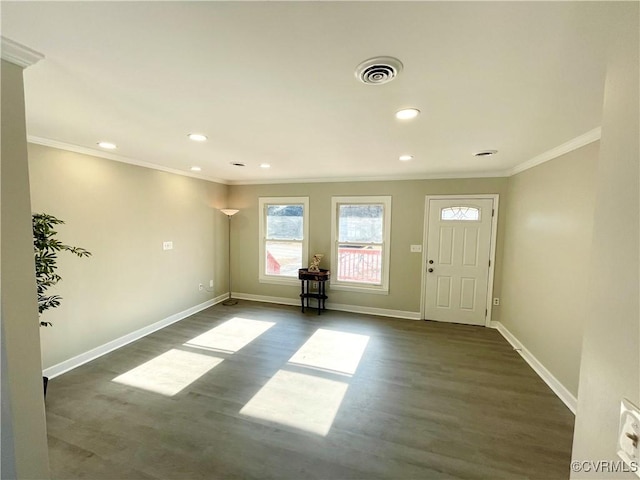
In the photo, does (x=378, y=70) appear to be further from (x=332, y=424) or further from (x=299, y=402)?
(x=299, y=402)

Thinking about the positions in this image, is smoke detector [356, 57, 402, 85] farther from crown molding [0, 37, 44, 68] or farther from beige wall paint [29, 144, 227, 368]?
beige wall paint [29, 144, 227, 368]

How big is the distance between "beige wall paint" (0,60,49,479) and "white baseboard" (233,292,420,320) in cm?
398

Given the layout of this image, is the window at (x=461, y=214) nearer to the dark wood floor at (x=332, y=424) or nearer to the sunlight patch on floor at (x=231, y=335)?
the dark wood floor at (x=332, y=424)

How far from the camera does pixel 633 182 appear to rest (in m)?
0.66

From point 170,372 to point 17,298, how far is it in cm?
196

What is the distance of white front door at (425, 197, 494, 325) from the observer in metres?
4.16

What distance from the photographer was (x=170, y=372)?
2822 millimetres

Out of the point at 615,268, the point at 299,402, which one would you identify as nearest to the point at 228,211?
the point at 299,402

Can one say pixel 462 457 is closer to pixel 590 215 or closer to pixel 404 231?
pixel 590 215

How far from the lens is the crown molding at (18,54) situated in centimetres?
117

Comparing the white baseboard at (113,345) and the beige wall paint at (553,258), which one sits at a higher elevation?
the beige wall paint at (553,258)

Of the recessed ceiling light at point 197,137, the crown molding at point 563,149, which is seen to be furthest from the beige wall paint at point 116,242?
the crown molding at point 563,149

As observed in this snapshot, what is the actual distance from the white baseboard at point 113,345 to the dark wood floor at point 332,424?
113 mm

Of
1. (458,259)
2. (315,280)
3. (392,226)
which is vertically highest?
(392,226)
